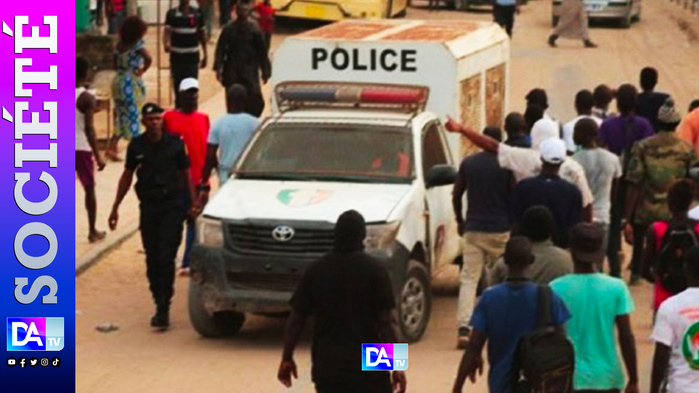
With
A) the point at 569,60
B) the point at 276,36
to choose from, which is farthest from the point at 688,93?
the point at 276,36

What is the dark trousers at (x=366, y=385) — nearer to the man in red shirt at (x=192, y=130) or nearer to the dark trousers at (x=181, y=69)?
the man in red shirt at (x=192, y=130)

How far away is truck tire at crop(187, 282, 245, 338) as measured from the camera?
1572cm

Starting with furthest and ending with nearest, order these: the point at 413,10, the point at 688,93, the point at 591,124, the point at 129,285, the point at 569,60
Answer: the point at 413,10
the point at 569,60
the point at 688,93
the point at 129,285
the point at 591,124

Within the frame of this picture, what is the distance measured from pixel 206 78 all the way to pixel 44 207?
18747 millimetres

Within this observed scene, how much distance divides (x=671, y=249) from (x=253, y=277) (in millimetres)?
3618

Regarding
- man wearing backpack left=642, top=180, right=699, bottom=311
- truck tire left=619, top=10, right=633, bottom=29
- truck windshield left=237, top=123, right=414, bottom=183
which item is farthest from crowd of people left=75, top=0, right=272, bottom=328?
truck tire left=619, top=10, right=633, bottom=29

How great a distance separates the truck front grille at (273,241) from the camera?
49.9 ft

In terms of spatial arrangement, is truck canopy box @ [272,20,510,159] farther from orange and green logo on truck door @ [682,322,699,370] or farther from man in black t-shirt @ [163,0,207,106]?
man in black t-shirt @ [163,0,207,106]

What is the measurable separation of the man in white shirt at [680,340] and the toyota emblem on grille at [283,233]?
526cm

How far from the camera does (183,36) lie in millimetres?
27391

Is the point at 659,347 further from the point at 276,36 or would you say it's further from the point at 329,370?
the point at 276,36

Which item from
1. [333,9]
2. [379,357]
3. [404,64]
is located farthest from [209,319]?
[333,9]

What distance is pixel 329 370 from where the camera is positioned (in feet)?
A: 35.4

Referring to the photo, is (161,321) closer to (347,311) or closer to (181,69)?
(347,311)
